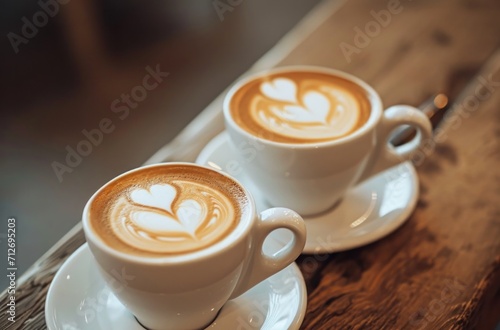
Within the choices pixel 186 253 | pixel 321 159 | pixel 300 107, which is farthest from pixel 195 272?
pixel 300 107

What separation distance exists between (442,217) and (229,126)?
33 centimetres

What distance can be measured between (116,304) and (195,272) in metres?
0.16

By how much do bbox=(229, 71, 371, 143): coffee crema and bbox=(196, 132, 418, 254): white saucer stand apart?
10cm

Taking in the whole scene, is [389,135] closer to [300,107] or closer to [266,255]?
[300,107]

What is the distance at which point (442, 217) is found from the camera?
89 cm

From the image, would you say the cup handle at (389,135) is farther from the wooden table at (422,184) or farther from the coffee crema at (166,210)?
the coffee crema at (166,210)

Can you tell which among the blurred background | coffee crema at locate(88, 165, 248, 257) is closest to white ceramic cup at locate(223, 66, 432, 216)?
coffee crema at locate(88, 165, 248, 257)

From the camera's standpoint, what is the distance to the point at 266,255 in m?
0.70

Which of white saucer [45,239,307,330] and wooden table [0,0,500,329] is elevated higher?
white saucer [45,239,307,330]

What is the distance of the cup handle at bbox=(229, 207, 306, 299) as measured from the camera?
67 cm

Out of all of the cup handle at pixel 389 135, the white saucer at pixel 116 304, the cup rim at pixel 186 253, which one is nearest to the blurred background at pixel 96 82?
the white saucer at pixel 116 304

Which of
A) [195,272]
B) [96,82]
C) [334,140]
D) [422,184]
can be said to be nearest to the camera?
[195,272]

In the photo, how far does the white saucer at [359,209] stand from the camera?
0.83 m

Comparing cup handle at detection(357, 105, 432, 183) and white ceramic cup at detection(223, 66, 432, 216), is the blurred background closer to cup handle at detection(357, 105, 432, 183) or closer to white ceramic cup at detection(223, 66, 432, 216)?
white ceramic cup at detection(223, 66, 432, 216)
